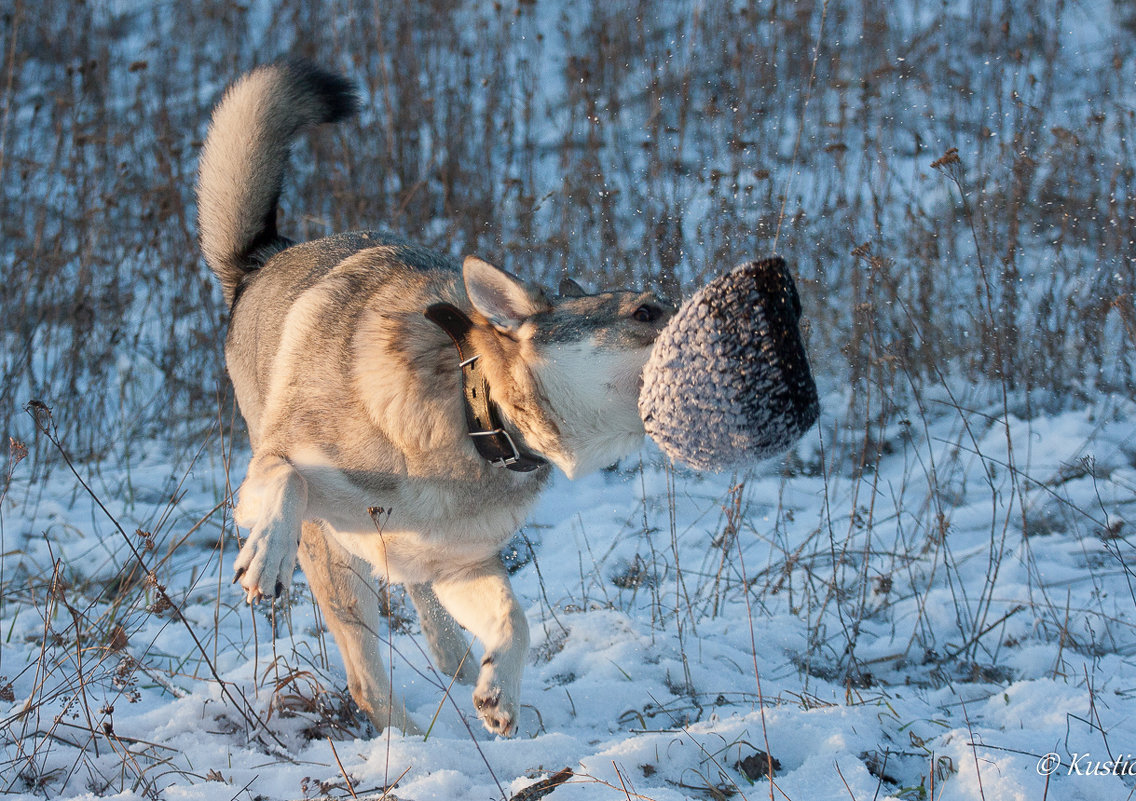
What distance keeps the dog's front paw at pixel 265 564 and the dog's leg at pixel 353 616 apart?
0.63m

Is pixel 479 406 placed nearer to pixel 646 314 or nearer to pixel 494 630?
pixel 646 314

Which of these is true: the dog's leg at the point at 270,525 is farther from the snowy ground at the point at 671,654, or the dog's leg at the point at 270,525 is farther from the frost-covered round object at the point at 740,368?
the frost-covered round object at the point at 740,368

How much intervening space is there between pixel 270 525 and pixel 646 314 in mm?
1028

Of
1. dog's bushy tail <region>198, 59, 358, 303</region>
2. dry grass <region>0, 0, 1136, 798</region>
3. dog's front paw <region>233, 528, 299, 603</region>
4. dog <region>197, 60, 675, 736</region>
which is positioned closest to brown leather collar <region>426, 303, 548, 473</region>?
dog <region>197, 60, 675, 736</region>

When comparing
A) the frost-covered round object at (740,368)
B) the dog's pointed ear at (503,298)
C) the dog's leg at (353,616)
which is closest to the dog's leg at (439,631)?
the dog's leg at (353,616)

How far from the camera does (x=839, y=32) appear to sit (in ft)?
26.0

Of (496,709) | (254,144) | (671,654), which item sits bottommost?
(671,654)

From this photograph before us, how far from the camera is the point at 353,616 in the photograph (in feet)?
9.11

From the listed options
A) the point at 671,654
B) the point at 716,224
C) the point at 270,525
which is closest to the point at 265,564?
the point at 270,525

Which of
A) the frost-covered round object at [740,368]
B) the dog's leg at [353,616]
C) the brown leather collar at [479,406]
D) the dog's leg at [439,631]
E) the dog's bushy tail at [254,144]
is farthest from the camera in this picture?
the dog's bushy tail at [254,144]

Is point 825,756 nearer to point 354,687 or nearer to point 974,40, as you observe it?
point 354,687

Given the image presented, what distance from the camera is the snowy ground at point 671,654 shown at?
2.08m

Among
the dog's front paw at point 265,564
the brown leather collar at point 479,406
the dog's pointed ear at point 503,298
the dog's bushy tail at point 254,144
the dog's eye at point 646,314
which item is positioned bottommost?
the dog's front paw at point 265,564

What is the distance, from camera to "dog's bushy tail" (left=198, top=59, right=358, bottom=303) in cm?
340
